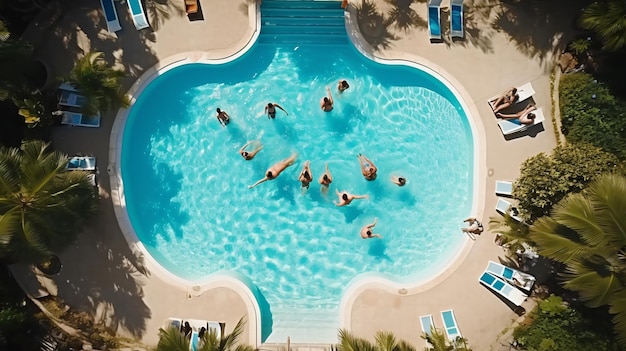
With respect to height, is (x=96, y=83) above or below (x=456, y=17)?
below

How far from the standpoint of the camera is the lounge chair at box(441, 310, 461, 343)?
13999 mm

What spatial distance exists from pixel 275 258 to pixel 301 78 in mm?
5928

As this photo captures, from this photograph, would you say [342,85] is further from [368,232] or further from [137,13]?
[137,13]

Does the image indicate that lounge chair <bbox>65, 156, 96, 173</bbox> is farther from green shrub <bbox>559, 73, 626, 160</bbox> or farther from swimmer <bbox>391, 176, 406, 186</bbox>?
green shrub <bbox>559, 73, 626, 160</bbox>

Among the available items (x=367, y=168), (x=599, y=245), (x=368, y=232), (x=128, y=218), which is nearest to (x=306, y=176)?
(x=367, y=168)

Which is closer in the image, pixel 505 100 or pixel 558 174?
pixel 558 174

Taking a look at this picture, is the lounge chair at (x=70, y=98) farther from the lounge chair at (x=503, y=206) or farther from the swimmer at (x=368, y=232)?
the lounge chair at (x=503, y=206)

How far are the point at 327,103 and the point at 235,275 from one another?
620 cm

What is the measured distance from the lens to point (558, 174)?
485 inches

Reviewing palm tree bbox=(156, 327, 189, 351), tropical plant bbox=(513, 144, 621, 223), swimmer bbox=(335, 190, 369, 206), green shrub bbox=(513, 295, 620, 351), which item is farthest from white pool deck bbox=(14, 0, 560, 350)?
palm tree bbox=(156, 327, 189, 351)

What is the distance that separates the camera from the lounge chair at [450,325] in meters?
14.0

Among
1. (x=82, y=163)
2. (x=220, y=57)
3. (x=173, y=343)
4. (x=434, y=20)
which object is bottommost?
(x=173, y=343)

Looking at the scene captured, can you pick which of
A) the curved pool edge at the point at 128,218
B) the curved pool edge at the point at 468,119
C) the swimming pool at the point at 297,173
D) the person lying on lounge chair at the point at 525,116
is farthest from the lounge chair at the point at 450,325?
the person lying on lounge chair at the point at 525,116

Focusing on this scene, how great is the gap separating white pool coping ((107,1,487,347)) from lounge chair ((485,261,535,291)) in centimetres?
90
